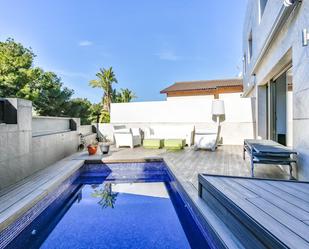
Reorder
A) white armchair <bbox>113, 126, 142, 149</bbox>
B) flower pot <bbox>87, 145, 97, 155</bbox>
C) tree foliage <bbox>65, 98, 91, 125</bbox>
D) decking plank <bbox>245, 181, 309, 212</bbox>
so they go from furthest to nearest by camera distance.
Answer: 1. tree foliage <bbox>65, 98, 91, 125</bbox>
2. white armchair <bbox>113, 126, 142, 149</bbox>
3. flower pot <bbox>87, 145, 97, 155</bbox>
4. decking plank <bbox>245, 181, 309, 212</bbox>

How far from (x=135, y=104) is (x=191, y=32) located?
19385 mm

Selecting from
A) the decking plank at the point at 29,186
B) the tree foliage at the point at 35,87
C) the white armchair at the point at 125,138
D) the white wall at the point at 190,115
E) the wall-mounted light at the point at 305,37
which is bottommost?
the decking plank at the point at 29,186

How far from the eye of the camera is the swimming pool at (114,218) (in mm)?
3078

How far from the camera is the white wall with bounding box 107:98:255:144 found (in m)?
10.6

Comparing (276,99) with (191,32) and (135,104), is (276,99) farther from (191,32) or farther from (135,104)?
(191,32)

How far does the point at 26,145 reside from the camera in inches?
202

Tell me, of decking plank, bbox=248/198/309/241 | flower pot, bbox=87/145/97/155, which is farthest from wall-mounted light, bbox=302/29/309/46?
flower pot, bbox=87/145/97/155

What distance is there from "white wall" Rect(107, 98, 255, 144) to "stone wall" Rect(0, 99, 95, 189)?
444cm

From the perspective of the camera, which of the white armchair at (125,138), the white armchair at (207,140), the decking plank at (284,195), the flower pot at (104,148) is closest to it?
the decking plank at (284,195)

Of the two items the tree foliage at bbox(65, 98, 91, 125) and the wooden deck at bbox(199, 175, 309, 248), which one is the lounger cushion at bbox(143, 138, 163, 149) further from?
the tree foliage at bbox(65, 98, 91, 125)

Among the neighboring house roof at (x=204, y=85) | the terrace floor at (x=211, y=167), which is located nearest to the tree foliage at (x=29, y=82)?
the neighboring house roof at (x=204, y=85)

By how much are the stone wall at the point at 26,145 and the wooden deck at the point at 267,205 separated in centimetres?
327

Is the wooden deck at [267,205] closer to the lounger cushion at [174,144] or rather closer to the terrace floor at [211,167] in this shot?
Result: the terrace floor at [211,167]

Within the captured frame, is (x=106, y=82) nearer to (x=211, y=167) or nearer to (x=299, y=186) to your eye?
(x=211, y=167)
